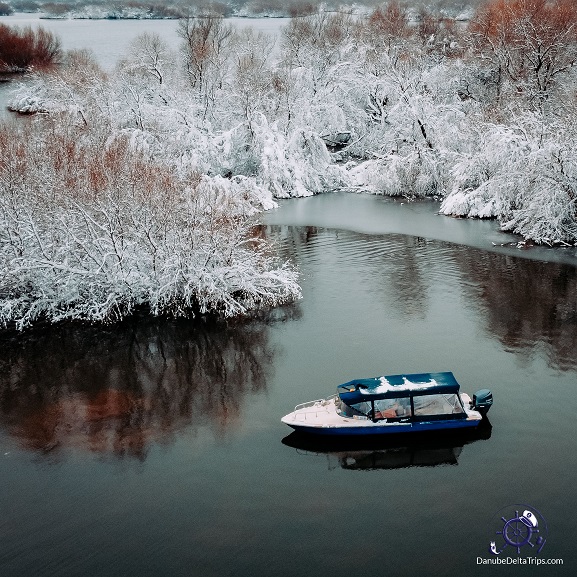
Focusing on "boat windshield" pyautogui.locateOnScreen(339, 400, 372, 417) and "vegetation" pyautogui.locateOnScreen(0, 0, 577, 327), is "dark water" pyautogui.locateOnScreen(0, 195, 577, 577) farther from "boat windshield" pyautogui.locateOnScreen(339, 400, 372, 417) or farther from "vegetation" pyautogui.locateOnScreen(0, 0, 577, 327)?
"vegetation" pyautogui.locateOnScreen(0, 0, 577, 327)

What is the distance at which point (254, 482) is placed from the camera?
62.1 feet

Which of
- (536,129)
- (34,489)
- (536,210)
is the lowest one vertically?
(34,489)

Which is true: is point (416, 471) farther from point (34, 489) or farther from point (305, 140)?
point (305, 140)

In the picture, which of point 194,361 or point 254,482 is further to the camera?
point 194,361

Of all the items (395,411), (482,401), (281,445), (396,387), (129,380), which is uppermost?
(396,387)

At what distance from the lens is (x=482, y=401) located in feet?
69.9

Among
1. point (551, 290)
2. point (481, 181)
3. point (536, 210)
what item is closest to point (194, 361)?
point (551, 290)

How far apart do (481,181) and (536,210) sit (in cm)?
741

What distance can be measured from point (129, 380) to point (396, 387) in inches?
420

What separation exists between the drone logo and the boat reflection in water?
9.19ft

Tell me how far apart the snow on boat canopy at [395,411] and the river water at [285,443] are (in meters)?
0.67
